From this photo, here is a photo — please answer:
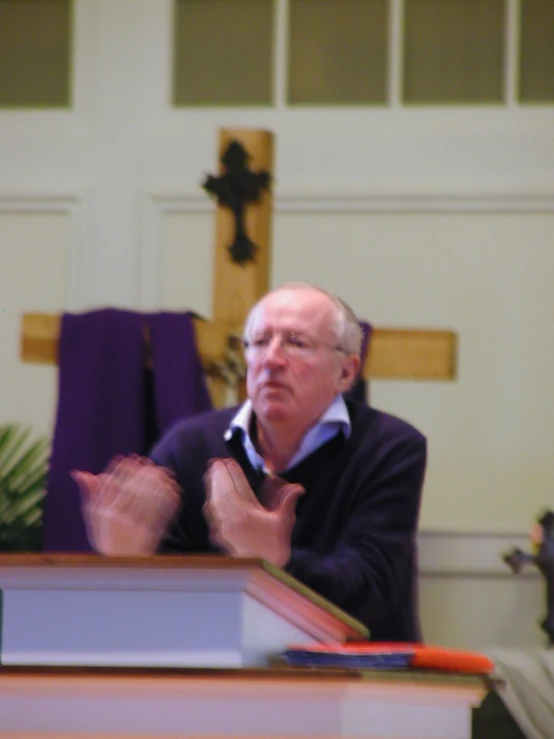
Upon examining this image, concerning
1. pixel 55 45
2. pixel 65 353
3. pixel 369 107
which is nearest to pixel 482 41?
pixel 369 107

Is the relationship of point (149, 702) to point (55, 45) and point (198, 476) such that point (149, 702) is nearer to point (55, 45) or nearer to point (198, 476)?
point (198, 476)

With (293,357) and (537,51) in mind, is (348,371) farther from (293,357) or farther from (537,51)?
(537,51)

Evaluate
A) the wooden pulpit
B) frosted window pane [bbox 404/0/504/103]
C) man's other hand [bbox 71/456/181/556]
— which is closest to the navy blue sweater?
man's other hand [bbox 71/456/181/556]

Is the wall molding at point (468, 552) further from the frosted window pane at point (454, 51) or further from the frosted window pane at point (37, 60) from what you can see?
the frosted window pane at point (37, 60)

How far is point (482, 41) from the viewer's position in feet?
11.8

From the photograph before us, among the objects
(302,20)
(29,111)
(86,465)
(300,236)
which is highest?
(302,20)

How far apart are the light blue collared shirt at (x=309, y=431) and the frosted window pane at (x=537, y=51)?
1310mm

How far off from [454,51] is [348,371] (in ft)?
4.07

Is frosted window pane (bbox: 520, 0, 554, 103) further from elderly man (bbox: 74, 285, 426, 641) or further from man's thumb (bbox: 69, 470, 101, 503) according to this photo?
→ man's thumb (bbox: 69, 470, 101, 503)

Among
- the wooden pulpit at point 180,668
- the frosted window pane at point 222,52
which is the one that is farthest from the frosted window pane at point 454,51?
the wooden pulpit at point 180,668

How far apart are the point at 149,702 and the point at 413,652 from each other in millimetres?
241

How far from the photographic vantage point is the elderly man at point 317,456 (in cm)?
240

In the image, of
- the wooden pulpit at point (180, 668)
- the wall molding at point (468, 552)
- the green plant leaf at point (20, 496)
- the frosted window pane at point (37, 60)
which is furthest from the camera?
the frosted window pane at point (37, 60)

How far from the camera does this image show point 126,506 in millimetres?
1933
